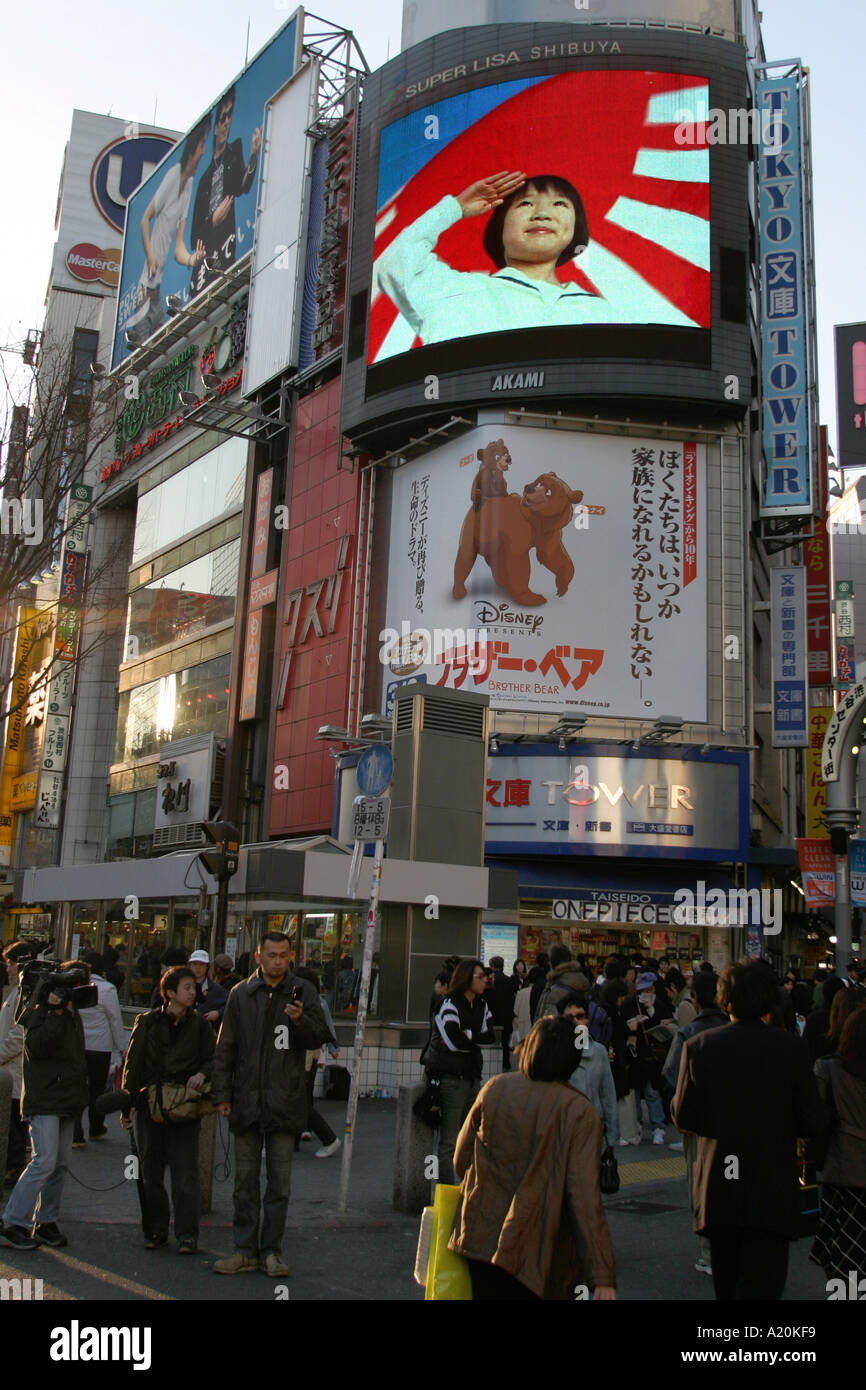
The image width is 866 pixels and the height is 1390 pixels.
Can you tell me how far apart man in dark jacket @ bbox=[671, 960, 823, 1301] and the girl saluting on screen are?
25077 millimetres

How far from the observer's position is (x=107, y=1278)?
6.86m

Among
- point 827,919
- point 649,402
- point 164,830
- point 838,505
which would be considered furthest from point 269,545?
point 838,505

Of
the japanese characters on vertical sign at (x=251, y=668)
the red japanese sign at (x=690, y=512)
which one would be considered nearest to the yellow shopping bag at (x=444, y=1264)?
the red japanese sign at (x=690, y=512)

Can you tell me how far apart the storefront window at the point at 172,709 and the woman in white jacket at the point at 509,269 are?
1304cm

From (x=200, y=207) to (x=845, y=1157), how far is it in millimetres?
44521

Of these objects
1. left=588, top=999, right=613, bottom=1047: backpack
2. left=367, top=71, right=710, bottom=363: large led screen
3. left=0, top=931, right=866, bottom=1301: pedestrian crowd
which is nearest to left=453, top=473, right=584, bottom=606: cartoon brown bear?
left=367, top=71, right=710, bottom=363: large led screen

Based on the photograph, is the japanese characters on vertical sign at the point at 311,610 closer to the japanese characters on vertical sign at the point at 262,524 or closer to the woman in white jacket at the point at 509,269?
the japanese characters on vertical sign at the point at 262,524

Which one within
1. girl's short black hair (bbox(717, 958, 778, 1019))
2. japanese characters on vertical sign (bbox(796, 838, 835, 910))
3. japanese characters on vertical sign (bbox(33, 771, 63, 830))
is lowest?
girl's short black hair (bbox(717, 958, 778, 1019))

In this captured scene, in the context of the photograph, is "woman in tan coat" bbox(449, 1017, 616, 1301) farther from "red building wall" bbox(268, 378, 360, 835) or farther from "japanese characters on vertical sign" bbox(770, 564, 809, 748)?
"red building wall" bbox(268, 378, 360, 835)

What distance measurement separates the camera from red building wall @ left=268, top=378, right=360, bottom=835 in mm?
31719

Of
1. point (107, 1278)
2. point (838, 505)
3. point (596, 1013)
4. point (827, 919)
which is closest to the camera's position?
point (107, 1278)

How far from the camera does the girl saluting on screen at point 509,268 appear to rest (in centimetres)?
2864
